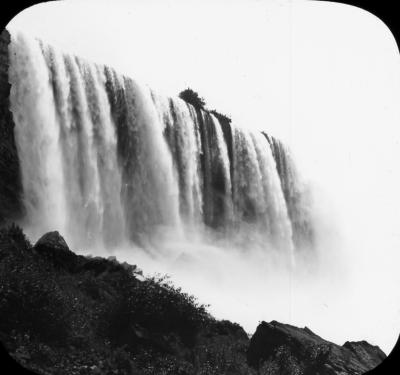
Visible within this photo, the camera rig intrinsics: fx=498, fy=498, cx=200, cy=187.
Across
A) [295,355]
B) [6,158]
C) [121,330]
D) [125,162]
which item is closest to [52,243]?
[121,330]

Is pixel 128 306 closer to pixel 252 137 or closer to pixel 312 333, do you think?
pixel 312 333

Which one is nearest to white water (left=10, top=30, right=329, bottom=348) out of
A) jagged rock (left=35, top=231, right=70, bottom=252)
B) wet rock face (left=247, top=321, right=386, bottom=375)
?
wet rock face (left=247, top=321, right=386, bottom=375)

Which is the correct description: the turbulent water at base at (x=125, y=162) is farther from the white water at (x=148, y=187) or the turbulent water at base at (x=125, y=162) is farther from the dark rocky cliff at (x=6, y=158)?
the dark rocky cliff at (x=6, y=158)

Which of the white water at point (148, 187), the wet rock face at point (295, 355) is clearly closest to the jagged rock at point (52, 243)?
the white water at point (148, 187)

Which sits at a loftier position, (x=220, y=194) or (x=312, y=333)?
(x=220, y=194)

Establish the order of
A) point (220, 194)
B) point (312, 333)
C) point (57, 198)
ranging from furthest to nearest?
point (220, 194) → point (57, 198) → point (312, 333)

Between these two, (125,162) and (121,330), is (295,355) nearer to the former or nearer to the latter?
(121,330)

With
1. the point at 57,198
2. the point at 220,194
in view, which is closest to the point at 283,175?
the point at 220,194

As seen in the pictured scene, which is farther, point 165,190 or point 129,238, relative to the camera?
point 165,190
